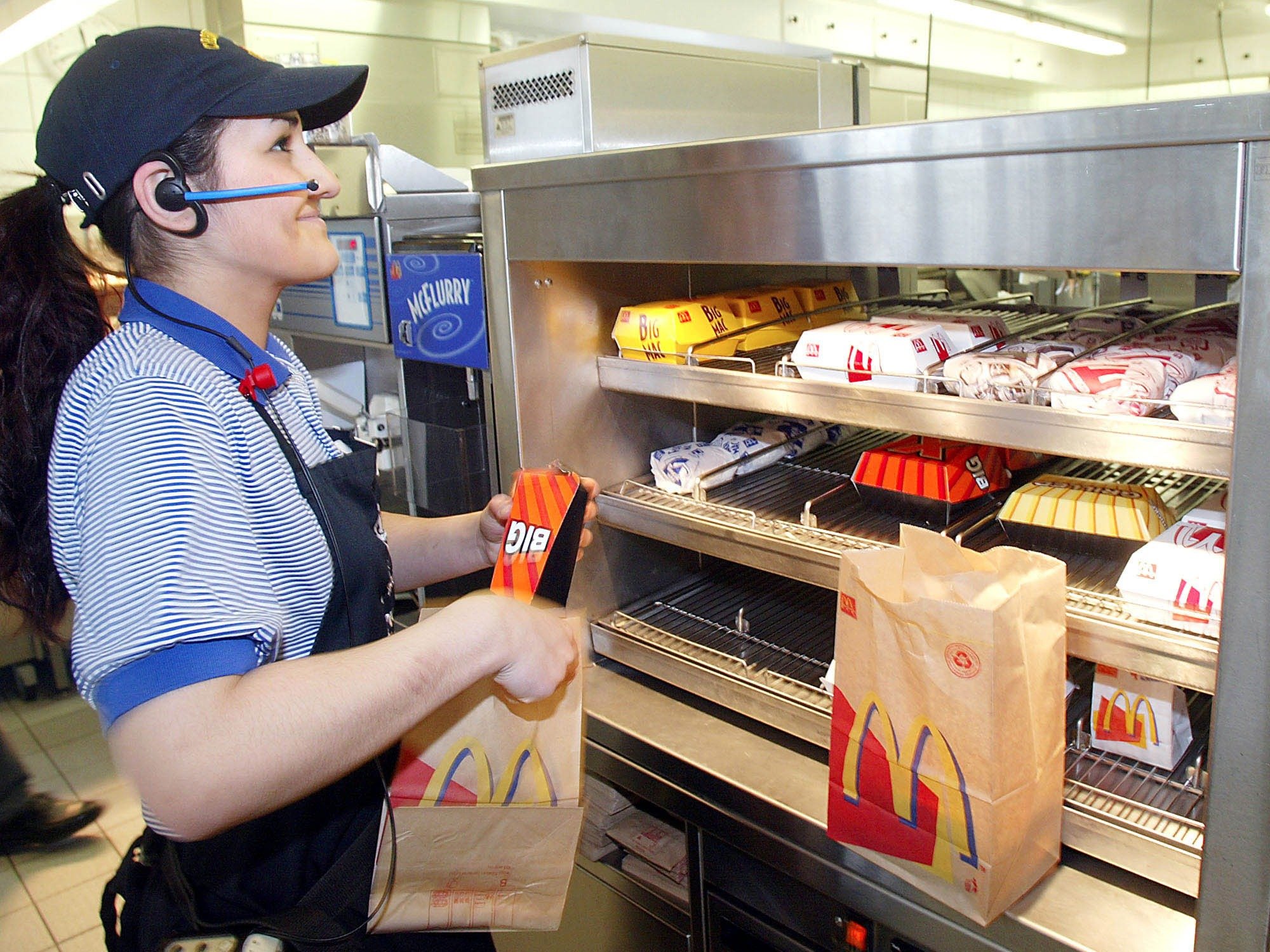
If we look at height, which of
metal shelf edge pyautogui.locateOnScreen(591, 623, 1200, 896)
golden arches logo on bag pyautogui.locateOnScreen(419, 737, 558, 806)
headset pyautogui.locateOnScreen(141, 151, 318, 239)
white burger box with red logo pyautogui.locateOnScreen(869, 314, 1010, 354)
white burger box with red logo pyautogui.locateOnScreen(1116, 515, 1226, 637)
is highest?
headset pyautogui.locateOnScreen(141, 151, 318, 239)

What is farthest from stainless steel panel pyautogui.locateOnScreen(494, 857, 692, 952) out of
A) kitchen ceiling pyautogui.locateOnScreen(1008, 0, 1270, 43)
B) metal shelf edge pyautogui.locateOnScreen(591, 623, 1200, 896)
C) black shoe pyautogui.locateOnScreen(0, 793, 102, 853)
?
kitchen ceiling pyautogui.locateOnScreen(1008, 0, 1270, 43)

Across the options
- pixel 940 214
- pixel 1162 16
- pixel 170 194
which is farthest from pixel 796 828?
pixel 1162 16

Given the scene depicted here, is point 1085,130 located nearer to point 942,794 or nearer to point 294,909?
point 942,794

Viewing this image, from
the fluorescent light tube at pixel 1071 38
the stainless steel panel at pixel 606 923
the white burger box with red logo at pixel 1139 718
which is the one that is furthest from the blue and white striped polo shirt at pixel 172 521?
the fluorescent light tube at pixel 1071 38

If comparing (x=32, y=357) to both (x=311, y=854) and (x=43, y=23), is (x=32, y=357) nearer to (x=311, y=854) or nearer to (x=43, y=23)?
(x=311, y=854)

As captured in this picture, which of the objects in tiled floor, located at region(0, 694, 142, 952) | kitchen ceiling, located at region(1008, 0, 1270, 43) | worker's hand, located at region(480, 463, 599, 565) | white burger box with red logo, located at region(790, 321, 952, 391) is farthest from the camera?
kitchen ceiling, located at region(1008, 0, 1270, 43)

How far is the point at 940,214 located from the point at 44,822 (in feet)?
11.3

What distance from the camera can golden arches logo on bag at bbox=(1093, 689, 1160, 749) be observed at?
1309 millimetres

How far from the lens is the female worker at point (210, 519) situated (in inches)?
37.8

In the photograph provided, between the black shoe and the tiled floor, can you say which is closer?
the tiled floor

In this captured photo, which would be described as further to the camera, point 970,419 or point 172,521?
point 970,419

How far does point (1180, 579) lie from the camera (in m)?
1.17

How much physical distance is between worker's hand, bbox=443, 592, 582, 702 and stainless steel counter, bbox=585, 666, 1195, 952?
434 mm

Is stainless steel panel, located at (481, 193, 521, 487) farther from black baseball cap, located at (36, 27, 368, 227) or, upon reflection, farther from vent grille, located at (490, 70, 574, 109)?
black baseball cap, located at (36, 27, 368, 227)
